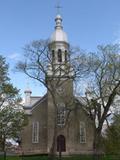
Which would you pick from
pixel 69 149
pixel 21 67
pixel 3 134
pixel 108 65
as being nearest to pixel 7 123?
pixel 3 134

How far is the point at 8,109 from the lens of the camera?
31.0 meters

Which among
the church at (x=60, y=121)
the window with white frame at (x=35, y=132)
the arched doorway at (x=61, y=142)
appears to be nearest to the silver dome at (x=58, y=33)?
the church at (x=60, y=121)

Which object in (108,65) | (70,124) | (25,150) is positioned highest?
(108,65)

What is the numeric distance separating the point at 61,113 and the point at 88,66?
1158 centimetres

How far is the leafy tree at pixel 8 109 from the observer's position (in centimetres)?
3094

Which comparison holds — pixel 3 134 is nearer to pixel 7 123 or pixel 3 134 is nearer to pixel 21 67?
pixel 7 123

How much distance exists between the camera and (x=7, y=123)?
31234mm

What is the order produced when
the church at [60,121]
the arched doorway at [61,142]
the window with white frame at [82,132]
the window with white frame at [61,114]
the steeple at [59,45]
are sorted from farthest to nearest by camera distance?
the window with white frame at [82,132], the window with white frame at [61,114], the arched doorway at [61,142], the church at [60,121], the steeple at [59,45]

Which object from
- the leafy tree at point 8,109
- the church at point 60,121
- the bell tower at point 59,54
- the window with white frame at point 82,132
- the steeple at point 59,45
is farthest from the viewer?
the window with white frame at point 82,132

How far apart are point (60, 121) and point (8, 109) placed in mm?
17567

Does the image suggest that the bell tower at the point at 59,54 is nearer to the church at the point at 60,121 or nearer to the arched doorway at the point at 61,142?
the church at the point at 60,121

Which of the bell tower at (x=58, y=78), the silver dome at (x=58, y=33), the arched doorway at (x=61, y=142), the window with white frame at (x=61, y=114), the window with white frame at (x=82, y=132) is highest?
the silver dome at (x=58, y=33)

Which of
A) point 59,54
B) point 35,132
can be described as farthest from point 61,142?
point 59,54

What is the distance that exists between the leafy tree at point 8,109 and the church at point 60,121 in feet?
41.3
